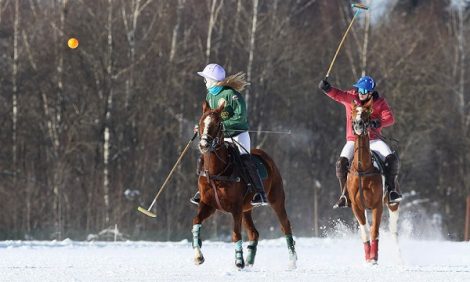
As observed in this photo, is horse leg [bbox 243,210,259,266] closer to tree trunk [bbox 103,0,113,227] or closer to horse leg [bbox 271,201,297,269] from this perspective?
horse leg [bbox 271,201,297,269]

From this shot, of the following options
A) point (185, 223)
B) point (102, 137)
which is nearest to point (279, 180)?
point (185, 223)

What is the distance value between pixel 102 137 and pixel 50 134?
1518 millimetres

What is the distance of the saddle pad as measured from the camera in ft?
48.7

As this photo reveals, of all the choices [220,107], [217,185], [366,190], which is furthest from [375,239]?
[220,107]

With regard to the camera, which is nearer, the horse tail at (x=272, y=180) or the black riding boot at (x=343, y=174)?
the horse tail at (x=272, y=180)

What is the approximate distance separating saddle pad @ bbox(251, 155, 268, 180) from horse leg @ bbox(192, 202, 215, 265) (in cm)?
117

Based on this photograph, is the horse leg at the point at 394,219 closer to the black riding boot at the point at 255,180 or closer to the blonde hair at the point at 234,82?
the black riding boot at the point at 255,180

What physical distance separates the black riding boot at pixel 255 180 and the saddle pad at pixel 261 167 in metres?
0.35

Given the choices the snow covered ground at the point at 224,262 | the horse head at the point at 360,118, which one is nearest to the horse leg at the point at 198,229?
the snow covered ground at the point at 224,262

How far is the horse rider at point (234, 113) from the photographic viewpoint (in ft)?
46.8

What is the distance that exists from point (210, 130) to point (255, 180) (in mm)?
1198

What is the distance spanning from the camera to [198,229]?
537 inches

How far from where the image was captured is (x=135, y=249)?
64.1ft

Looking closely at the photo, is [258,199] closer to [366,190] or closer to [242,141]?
[242,141]
